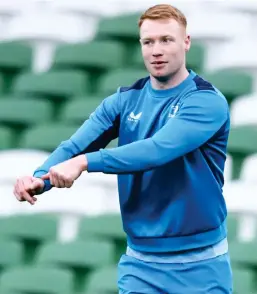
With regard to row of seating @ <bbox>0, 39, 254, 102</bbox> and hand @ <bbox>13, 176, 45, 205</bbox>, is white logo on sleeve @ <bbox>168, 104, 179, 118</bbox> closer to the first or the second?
hand @ <bbox>13, 176, 45, 205</bbox>

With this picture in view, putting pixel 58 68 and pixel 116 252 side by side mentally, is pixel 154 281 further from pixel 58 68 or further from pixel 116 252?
pixel 58 68

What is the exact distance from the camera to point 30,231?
6668mm

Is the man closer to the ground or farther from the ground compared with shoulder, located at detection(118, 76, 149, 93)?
closer to the ground

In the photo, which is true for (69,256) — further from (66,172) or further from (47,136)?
(66,172)

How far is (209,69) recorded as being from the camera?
25.5 ft

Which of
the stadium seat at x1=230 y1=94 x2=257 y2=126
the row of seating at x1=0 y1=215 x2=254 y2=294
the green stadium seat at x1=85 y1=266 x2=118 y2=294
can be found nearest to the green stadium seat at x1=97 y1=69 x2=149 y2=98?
the stadium seat at x1=230 y1=94 x2=257 y2=126

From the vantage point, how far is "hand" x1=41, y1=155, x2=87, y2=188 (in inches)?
145

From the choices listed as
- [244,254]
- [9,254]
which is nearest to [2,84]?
[9,254]

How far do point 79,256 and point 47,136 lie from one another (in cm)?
128

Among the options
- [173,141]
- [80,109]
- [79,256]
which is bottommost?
[79,256]

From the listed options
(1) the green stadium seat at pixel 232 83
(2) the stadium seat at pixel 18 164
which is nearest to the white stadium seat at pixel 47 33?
(2) the stadium seat at pixel 18 164

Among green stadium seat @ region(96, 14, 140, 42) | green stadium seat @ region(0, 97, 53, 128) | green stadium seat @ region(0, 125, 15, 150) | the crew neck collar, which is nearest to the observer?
the crew neck collar

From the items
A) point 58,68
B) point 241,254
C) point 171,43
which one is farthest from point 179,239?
point 58,68

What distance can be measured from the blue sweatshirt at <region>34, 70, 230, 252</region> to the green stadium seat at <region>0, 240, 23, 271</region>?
240 centimetres
